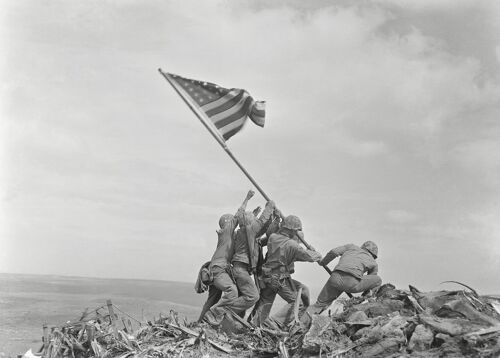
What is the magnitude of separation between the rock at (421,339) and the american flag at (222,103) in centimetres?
593

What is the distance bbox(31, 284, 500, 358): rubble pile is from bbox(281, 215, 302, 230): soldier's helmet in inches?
67.9

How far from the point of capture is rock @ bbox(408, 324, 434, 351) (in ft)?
25.5

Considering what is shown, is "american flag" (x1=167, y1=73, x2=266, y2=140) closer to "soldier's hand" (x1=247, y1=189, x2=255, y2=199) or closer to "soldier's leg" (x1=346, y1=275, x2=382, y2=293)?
"soldier's hand" (x1=247, y1=189, x2=255, y2=199)

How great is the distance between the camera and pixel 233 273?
11.9 m

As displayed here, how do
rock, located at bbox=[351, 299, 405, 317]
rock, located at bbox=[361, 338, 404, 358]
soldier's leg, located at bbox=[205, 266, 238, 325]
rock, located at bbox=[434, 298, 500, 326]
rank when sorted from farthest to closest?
1. soldier's leg, located at bbox=[205, 266, 238, 325]
2. rock, located at bbox=[351, 299, 405, 317]
3. rock, located at bbox=[434, 298, 500, 326]
4. rock, located at bbox=[361, 338, 404, 358]

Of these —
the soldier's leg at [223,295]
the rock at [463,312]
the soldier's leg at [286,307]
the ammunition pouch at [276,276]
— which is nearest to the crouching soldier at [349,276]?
the soldier's leg at [286,307]

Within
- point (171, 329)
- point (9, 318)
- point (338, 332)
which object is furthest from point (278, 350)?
point (9, 318)

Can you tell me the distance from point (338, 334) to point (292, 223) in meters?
3.14

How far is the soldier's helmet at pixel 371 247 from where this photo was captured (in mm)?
12055

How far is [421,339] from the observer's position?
7.83 m

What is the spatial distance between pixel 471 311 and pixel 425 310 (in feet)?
3.09

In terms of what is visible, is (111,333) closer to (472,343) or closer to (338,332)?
(338,332)

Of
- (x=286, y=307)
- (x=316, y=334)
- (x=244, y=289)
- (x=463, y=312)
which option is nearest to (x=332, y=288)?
(x=286, y=307)

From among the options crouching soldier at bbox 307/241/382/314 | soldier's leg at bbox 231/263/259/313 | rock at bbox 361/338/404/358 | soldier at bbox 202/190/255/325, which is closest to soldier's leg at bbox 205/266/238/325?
soldier at bbox 202/190/255/325
